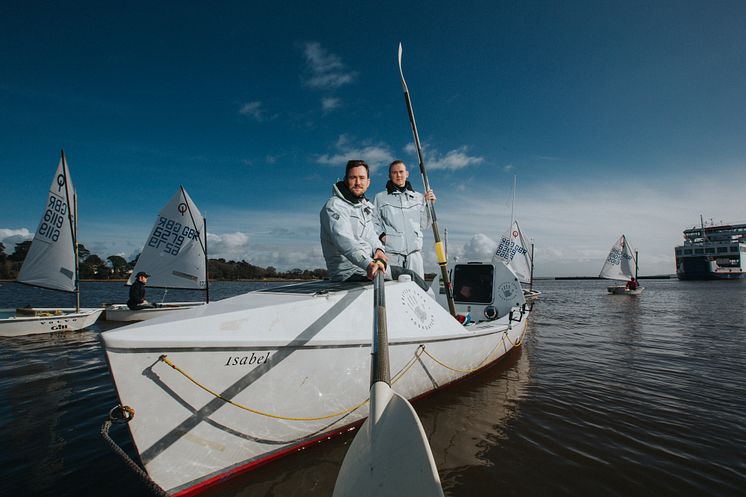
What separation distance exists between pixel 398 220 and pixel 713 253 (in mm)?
93502

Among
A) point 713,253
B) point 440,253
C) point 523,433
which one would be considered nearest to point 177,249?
point 440,253

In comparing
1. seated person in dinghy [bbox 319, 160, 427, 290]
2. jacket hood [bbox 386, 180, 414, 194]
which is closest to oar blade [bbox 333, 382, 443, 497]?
seated person in dinghy [bbox 319, 160, 427, 290]

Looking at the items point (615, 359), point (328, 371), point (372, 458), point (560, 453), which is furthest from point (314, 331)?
point (615, 359)

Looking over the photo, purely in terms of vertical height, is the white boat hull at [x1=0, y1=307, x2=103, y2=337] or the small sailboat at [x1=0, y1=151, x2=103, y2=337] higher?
the small sailboat at [x1=0, y1=151, x2=103, y2=337]

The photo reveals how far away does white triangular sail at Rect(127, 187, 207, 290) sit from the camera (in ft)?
Result: 51.7

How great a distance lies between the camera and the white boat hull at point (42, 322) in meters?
10.3

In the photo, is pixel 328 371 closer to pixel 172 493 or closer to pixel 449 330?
pixel 172 493

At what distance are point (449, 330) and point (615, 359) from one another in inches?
219

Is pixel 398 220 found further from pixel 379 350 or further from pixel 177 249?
pixel 177 249

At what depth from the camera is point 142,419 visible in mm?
2352

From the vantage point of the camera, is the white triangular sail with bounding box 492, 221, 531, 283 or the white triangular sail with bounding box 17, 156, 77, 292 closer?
the white triangular sail with bounding box 17, 156, 77, 292

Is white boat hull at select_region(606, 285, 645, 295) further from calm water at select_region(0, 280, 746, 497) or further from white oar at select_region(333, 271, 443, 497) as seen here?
white oar at select_region(333, 271, 443, 497)

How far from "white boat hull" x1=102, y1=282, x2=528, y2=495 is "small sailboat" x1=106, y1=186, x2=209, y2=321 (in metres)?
14.0

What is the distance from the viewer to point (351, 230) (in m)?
3.58
